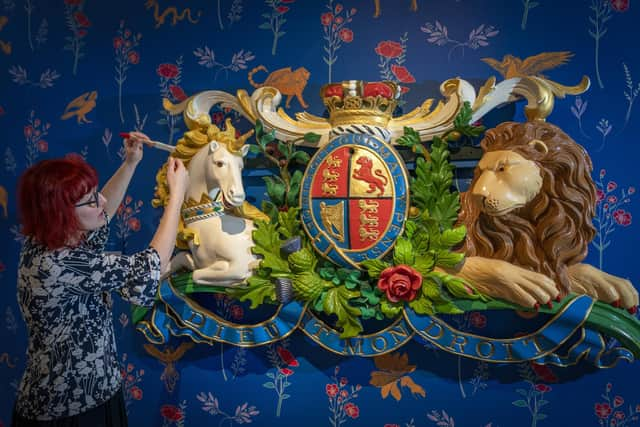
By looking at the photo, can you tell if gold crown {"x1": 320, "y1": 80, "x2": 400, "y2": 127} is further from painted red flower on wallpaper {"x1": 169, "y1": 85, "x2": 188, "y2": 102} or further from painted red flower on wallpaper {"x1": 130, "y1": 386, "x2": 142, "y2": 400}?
painted red flower on wallpaper {"x1": 130, "y1": 386, "x2": 142, "y2": 400}

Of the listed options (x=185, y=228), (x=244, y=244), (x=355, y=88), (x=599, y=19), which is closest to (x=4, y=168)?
(x=185, y=228)

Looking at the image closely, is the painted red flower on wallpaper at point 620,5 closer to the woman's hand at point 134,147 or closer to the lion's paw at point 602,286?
the lion's paw at point 602,286

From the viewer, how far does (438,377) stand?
1.51m

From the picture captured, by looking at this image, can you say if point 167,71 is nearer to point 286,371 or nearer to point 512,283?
point 286,371

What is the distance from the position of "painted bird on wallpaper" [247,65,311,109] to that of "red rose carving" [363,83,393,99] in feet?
0.94

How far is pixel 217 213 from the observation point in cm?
145

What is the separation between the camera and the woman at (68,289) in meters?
1.05

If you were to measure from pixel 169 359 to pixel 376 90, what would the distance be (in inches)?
48.0

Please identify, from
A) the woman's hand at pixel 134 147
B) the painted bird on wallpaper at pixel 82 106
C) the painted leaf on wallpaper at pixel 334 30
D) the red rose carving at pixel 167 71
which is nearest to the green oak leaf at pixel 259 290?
the woman's hand at pixel 134 147

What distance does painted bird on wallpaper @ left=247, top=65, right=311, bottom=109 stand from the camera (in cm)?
160

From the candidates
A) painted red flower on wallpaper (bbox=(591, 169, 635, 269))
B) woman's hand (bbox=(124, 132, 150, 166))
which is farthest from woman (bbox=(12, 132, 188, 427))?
painted red flower on wallpaper (bbox=(591, 169, 635, 269))

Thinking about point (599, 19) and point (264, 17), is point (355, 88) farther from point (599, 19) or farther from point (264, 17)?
point (599, 19)

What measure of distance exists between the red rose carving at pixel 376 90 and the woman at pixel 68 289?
70 cm

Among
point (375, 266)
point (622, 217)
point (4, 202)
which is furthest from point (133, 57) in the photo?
point (622, 217)
